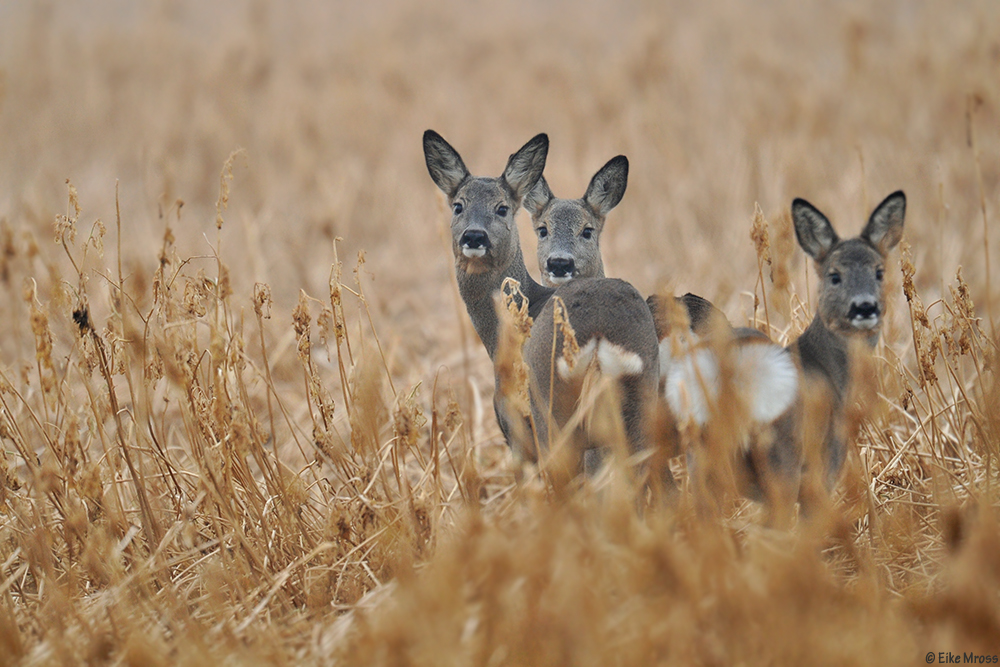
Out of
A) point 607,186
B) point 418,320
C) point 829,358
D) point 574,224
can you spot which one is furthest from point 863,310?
point 418,320

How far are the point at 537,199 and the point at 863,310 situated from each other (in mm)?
1771

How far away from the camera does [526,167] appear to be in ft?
13.0

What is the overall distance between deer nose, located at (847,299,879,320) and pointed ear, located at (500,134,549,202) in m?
1.47

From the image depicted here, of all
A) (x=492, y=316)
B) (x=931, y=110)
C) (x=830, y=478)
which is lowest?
(x=830, y=478)

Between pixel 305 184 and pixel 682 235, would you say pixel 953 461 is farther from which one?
pixel 305 184

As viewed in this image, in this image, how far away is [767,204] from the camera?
8.56 meters

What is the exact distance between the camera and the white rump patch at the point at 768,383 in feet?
9.39

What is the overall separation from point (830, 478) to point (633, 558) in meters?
1.23

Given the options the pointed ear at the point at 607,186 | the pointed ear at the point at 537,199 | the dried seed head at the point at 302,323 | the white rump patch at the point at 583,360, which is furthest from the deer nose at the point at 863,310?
the dried seed head at the point at 302,323

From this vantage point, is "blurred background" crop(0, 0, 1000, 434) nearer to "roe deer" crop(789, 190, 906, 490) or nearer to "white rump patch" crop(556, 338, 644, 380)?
"roe deer" crop(789, 190, 906, 490)

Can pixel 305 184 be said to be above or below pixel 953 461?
above

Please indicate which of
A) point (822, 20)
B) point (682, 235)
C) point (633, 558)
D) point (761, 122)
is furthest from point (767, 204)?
point (633, 558)

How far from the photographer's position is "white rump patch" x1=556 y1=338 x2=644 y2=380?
2904mm

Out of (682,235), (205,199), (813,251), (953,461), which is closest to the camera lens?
(813,251)
